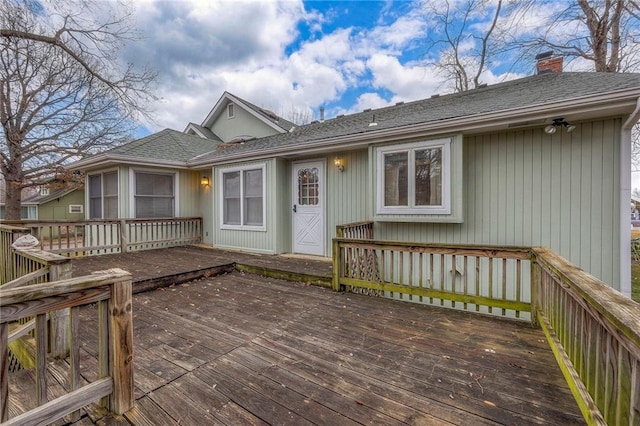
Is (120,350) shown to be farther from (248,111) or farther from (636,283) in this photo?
(248,111)

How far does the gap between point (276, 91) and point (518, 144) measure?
18.2m

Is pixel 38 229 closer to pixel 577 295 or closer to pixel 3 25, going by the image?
pixel 3 25

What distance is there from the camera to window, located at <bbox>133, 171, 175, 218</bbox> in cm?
795

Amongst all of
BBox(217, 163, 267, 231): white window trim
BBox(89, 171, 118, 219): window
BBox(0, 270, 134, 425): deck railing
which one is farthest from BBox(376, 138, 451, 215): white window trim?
BBox(89, 171, 118, 219): window

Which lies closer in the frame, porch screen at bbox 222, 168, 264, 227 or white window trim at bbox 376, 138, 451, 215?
white window trim at bbox 376, 138, 451, 215

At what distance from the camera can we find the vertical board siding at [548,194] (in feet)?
13.4

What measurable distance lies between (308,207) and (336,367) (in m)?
4.75

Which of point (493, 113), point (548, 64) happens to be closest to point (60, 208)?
point (493, 113)

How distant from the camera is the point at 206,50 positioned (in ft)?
36.2

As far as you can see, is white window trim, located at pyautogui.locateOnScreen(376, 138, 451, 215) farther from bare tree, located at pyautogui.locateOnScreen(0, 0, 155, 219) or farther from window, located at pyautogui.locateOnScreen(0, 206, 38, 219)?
window, located at pyautogui.locateOnScreen(0, 206, 38, 219)

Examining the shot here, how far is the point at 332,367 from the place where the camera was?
232 cm

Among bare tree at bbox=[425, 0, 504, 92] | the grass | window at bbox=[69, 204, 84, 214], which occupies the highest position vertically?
bare tree at bbox=[425, 0, 504, 92]


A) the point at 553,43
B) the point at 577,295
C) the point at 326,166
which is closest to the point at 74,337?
the point at 577,295

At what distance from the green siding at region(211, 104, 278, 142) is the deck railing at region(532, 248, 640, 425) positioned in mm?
11165
